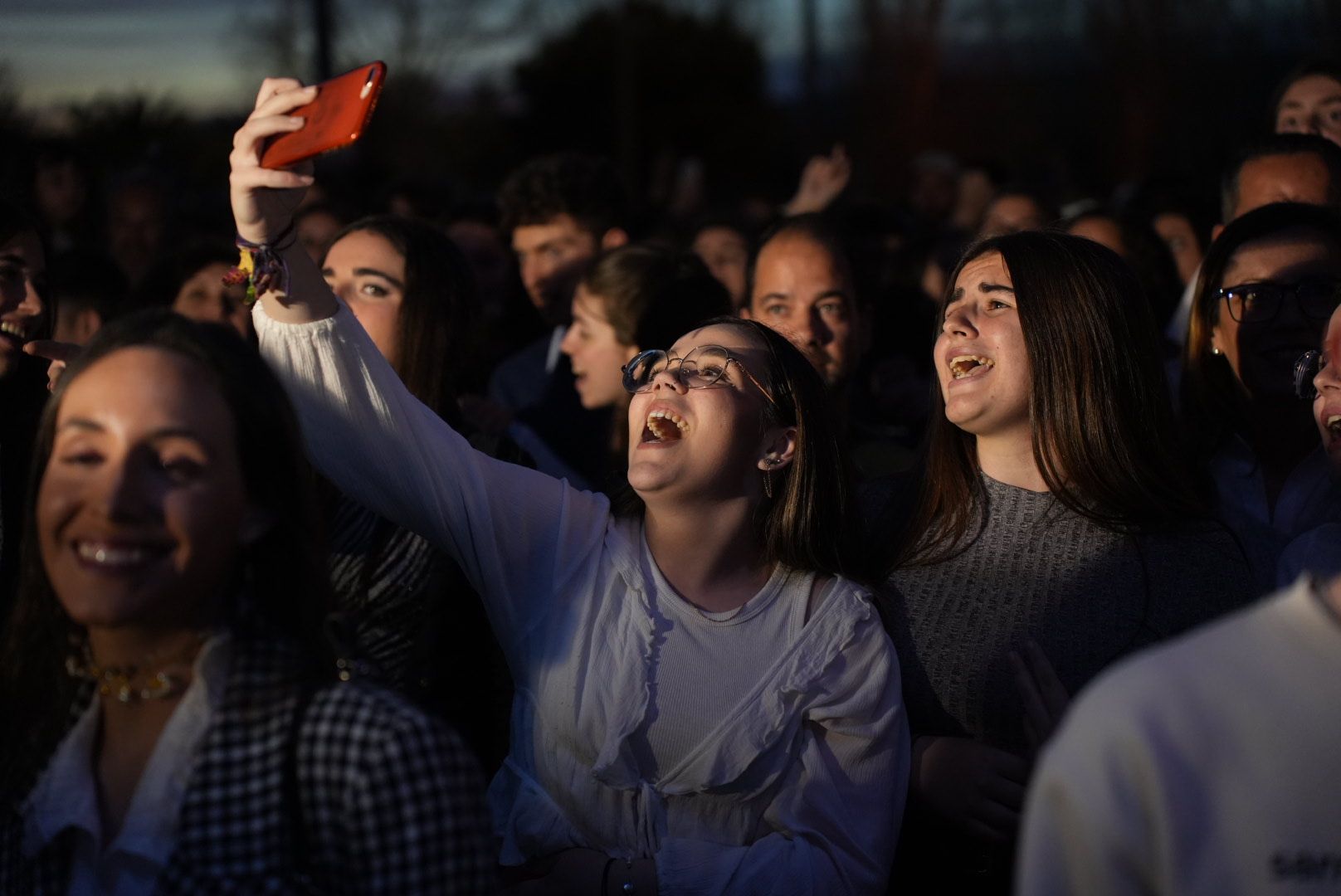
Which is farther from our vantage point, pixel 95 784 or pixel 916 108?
pixel 916 108

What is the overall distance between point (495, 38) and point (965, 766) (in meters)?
22.2

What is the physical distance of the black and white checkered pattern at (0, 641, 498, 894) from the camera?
1.97 meters

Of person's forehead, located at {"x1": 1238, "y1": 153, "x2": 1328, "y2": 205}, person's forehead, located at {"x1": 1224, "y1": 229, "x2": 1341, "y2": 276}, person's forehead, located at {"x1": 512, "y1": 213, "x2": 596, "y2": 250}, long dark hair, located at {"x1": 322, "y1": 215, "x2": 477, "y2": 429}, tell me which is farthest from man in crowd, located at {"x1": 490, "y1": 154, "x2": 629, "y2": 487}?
person's forehead, located at {"x1": 1224, "y1": 229, "x2": 1341, "y2": 276}

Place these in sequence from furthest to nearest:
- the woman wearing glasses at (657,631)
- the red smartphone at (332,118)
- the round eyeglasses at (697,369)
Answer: the round eyeglasses at (697,369)
the woman wearing glasses at (657,631)
the red smartphone at (332,118)

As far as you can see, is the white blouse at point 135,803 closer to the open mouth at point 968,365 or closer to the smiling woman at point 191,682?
the smiling woman at point 191,682

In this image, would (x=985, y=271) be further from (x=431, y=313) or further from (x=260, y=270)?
(x=260, y=270)

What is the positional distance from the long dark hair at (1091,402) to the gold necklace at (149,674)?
1738 mm

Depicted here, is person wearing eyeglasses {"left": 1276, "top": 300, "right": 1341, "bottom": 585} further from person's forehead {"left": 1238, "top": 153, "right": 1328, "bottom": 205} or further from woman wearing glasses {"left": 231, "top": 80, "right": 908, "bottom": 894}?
person's forehead {"left": 1238, "top": 153, "right": 1328, "bottom": 205}

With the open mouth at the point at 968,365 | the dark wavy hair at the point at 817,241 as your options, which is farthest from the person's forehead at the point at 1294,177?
the open mouth at the point at 968,365

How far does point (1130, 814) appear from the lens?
1479mm

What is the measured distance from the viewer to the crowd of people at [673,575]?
197cm

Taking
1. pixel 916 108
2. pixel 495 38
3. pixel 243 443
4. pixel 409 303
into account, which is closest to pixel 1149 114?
pixel 916 108

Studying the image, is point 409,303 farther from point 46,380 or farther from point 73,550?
point 73,550

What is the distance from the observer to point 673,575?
304 centimetres
